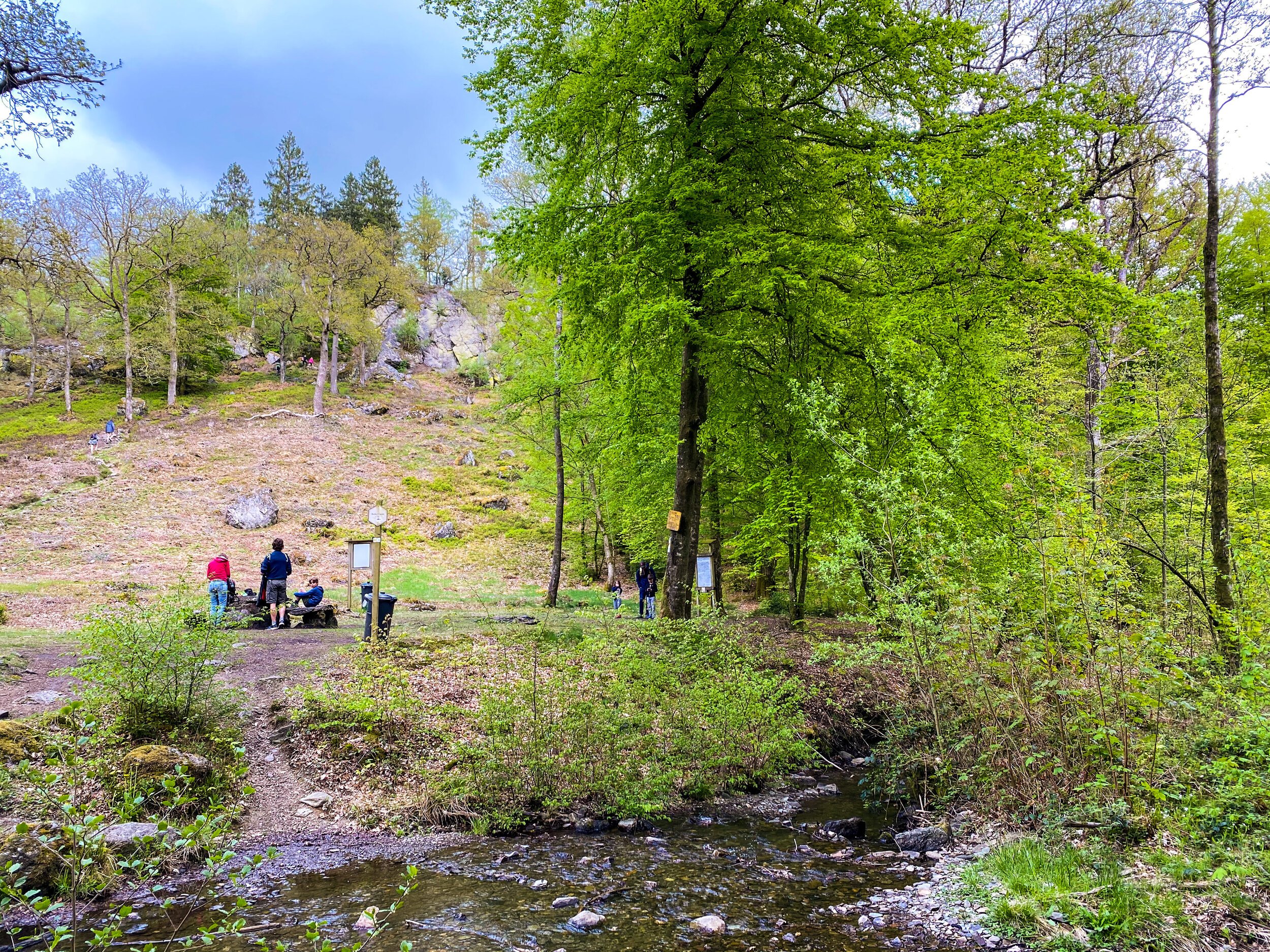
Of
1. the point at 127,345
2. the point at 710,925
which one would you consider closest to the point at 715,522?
the point at 710,925

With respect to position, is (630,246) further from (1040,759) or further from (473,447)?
(473,447)

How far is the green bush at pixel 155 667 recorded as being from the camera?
22.5 ft

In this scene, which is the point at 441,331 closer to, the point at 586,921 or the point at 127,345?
the point at 127,345

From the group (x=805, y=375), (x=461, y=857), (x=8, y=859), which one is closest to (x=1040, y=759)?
(x=461, y=857)

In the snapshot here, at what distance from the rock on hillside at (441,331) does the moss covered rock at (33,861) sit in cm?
5473

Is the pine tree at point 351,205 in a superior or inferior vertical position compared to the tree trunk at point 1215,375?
superior

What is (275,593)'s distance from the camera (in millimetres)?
14375

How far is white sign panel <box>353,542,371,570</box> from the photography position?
11531 mm

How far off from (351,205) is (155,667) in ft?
209

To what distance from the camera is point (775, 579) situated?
2236 centimetres

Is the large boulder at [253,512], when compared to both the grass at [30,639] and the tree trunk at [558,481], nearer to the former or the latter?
the grass at [30,639]

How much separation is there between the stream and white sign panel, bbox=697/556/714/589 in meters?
5.66

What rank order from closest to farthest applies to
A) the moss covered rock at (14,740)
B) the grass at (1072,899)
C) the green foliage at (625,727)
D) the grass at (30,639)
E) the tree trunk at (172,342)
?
the grass at (1072,899) < the moss covered rock at (14,740) < the green foliage at (625,727) < the grass at (30,639) < the tree trunk at (172,342)

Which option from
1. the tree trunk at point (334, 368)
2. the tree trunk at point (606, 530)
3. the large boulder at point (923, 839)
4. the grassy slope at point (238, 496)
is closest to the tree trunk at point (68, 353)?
the grassy slope at point (238, 496)
